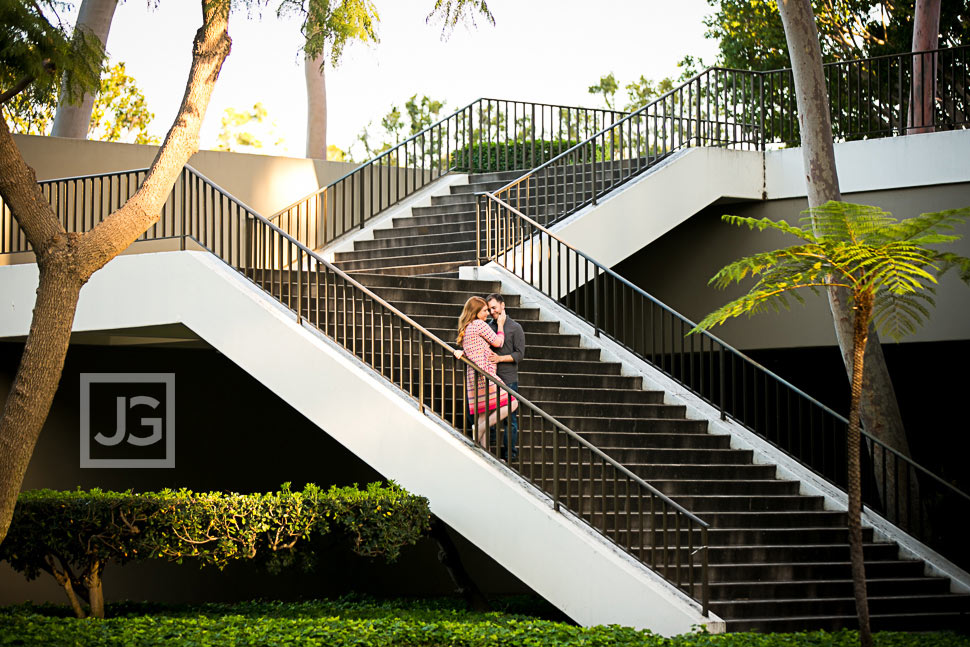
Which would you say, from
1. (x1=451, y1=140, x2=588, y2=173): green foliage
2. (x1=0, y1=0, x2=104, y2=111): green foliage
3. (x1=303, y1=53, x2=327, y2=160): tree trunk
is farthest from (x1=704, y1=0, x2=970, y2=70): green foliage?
(x1=0, y1=0, x2=104, y2=111): green foliage

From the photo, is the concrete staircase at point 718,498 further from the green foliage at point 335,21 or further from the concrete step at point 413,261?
the green foliage at point 335,21

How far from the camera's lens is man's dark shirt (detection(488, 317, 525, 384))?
11.9 metres

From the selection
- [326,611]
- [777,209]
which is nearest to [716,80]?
[777,209]

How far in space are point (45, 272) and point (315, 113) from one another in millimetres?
17265

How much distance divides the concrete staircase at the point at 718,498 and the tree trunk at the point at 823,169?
1952 mm

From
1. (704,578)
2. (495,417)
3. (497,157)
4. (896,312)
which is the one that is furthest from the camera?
(497,157)

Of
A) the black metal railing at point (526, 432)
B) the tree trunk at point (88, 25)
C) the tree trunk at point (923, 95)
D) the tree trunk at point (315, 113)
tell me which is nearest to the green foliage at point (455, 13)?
the black metal railing at point (526, 432)

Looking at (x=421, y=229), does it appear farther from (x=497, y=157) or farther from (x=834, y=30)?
(x=834, y=30)

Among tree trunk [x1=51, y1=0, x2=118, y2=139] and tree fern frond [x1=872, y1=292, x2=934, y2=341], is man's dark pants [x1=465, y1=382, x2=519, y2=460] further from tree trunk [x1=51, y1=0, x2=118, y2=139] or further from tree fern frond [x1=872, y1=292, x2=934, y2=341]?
tree trunk [x1=51, y1=0, x2=118, y2=139]

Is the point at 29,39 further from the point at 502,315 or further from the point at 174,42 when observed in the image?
the point at 174,42

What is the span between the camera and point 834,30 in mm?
25797

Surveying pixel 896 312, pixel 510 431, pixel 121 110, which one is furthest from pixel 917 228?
pixel 121 110

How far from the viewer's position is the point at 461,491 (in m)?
11.2

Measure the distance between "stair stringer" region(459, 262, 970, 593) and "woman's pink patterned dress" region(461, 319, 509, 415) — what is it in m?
2.55
